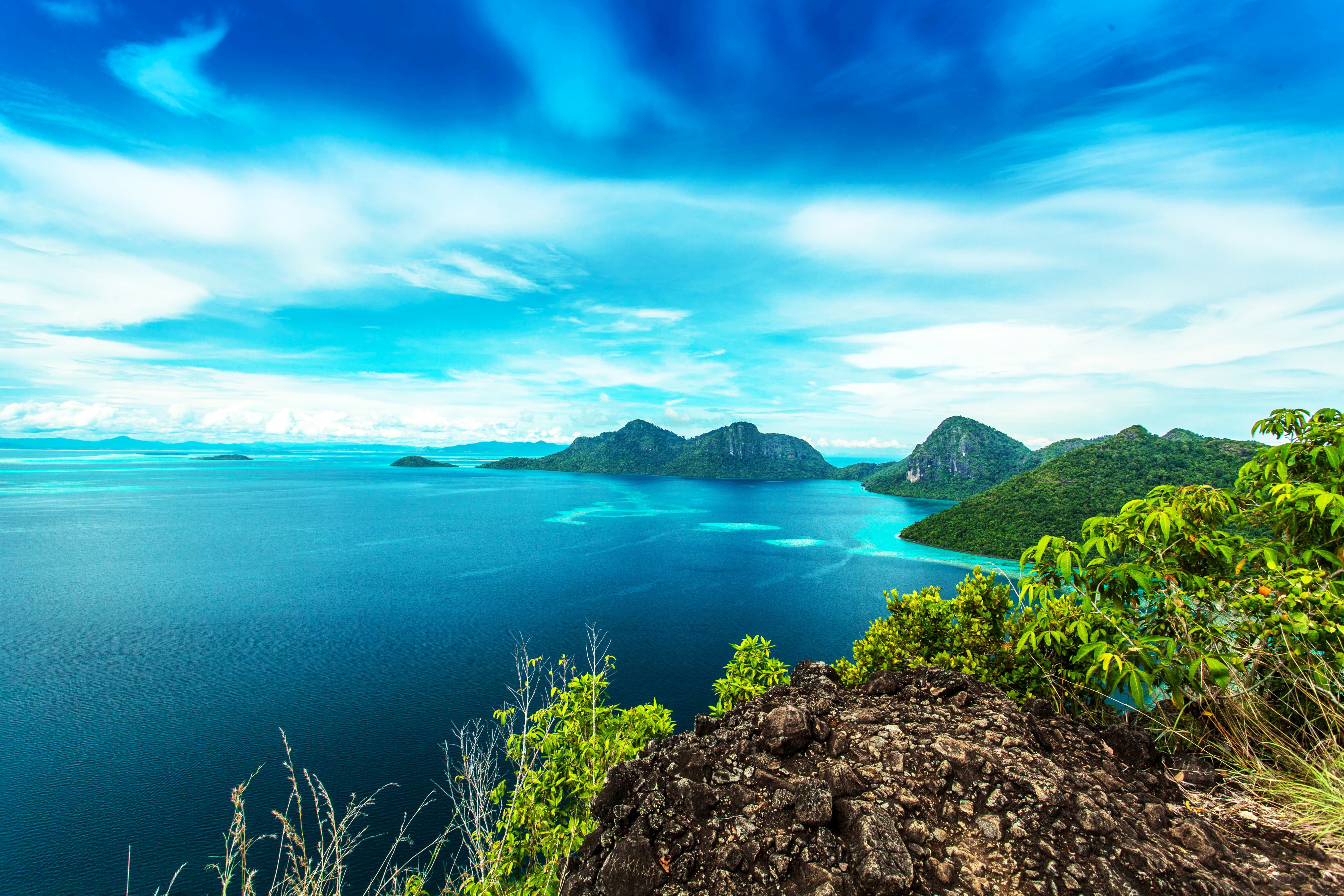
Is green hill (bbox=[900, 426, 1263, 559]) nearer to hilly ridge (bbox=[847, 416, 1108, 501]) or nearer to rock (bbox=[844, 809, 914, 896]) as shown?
hilly ridge (bbox=[847, 416, 1108, 501])

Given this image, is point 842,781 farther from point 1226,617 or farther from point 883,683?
point 1226,617

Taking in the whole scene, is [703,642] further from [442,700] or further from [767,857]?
[767,857]

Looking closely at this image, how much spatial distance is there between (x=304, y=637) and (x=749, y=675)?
3804 centimetres

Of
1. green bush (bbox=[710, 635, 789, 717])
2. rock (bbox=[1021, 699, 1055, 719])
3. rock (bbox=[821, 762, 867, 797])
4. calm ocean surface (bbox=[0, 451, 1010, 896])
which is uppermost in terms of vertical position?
rock (bbox=[1021, 699, 1055, 719])

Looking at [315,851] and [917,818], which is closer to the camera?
[917,818]

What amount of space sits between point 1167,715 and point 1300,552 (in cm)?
202

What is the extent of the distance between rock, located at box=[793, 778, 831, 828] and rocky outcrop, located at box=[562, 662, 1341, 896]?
2cm

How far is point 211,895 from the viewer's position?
658 inches

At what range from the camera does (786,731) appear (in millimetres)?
4902

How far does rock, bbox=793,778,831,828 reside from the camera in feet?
13.1

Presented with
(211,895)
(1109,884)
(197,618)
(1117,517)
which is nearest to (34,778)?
(211,895)

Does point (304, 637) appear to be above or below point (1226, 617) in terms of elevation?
below

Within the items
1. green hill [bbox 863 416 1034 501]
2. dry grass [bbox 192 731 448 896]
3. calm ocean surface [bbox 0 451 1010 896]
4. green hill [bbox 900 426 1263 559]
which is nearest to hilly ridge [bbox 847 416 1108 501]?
green hill [bbox 863 416 1034 501]

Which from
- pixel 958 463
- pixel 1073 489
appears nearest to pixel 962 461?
pixel 958 463
